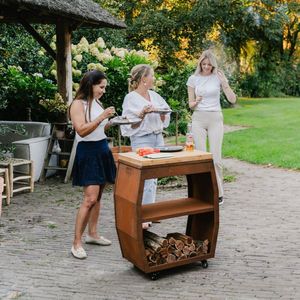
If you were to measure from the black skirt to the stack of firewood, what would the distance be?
749mm

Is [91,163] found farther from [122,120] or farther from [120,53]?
[120,53]

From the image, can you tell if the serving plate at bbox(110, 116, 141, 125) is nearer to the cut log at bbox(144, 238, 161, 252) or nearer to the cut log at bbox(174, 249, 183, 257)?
the cut log at bbox(144, 238, 161, 252)

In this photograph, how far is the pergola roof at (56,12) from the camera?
8.37m

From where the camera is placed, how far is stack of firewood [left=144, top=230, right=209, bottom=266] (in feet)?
16.0

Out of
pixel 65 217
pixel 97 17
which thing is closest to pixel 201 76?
pixel 65 217

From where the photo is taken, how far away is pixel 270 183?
9211 mm

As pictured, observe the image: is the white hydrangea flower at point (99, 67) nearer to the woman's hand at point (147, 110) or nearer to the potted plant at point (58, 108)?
the potted plant at point (58, 108)

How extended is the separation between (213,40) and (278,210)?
19.5 meters

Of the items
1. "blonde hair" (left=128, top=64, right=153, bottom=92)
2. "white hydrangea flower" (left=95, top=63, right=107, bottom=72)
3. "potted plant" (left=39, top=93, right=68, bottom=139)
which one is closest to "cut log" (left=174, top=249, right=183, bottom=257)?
"blonde hair" (left=128, top=64, right=153, bottom=92)

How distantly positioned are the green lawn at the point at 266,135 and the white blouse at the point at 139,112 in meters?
5.19

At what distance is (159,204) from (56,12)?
469 centimetres

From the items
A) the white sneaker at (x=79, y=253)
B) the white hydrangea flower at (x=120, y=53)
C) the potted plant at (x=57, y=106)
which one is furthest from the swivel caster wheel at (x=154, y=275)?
the white hydrangea flower at (x=120, y=53)

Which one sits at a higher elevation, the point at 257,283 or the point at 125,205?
the point at 125,205

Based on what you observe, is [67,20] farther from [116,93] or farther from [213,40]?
[213,40]
